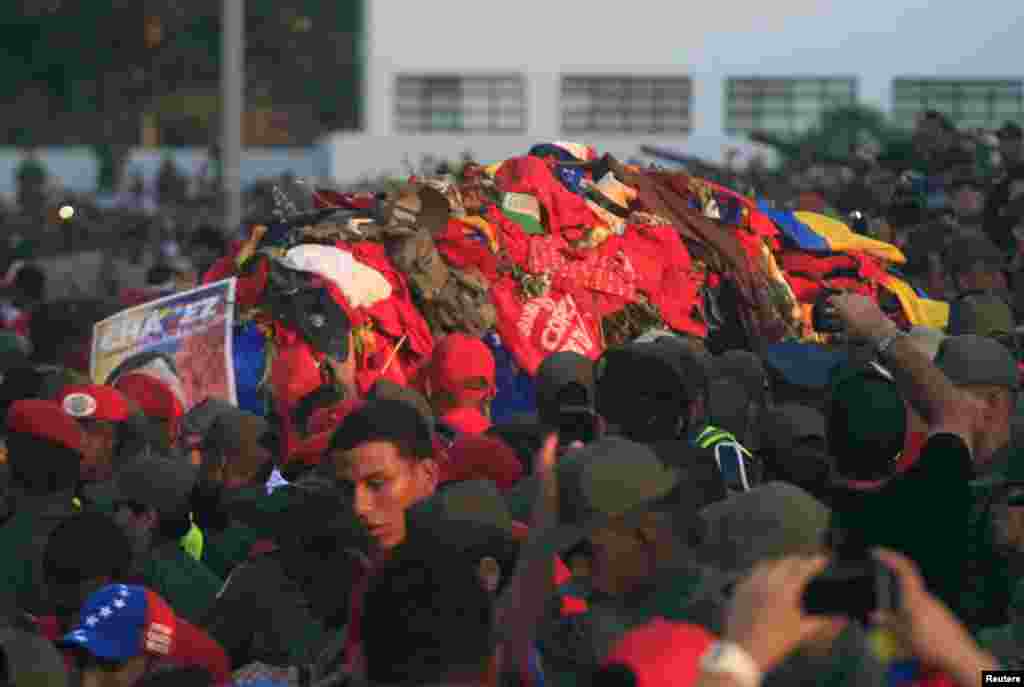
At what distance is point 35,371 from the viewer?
9.53m

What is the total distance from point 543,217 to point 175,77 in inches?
2161

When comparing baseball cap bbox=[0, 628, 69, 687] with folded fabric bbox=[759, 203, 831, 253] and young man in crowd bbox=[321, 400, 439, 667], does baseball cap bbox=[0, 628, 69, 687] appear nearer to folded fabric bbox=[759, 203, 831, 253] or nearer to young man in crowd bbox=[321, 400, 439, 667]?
young man in crowd bbox=[321, 400, 439, 667]

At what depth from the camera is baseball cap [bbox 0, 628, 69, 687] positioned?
210 inches

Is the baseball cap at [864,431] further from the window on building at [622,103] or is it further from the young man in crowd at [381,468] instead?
the window on building at [622,103]

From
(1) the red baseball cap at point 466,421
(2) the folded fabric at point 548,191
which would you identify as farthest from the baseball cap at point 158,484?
(2) the folded fabric at point 548,191

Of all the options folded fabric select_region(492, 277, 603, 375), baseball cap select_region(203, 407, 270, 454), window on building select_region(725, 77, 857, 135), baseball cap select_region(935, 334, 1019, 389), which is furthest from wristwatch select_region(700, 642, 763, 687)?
window on building select_region(725, 77, 857, 135)

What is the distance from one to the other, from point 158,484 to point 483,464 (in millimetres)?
1162

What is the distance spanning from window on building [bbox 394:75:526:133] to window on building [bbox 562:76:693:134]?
1.08 meters

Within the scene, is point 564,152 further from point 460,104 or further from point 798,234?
point 460,104

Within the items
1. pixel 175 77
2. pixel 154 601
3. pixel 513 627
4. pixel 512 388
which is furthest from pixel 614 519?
pixel 175 77

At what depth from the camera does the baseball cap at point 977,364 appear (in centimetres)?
698

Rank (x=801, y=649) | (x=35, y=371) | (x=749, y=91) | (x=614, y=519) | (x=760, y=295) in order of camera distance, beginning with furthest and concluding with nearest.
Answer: (x=749, y=91) → (x=760, y=295) → (x=35, y=371) → (x=614, y=519) → (x=801, y=649)

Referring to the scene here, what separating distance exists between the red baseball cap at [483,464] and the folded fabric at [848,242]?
5879 mm

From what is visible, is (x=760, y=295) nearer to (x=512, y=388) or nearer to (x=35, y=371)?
(x=512, y=388)
